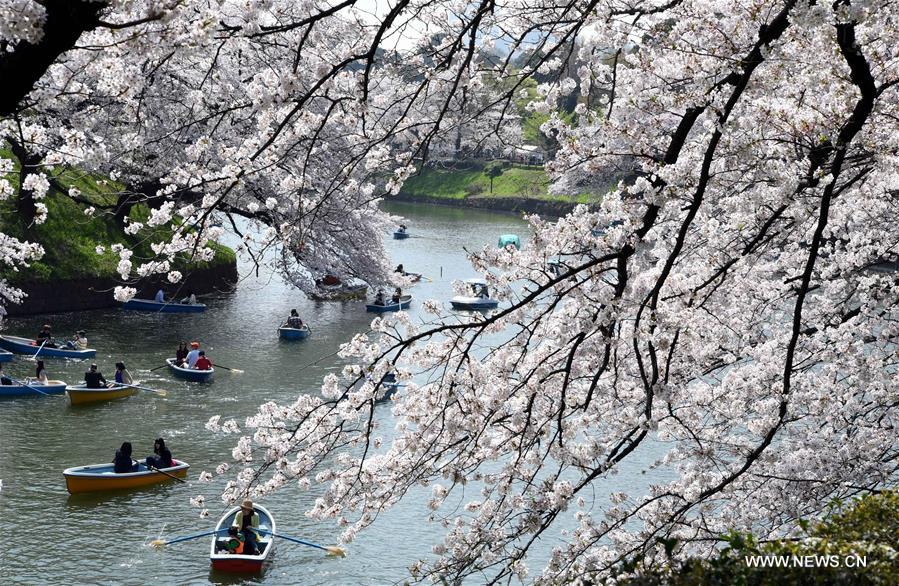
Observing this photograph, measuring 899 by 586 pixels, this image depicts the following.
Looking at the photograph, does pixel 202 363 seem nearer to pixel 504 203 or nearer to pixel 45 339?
pixel 45 339

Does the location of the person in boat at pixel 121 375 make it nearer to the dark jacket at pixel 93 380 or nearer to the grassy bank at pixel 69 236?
the dark jacket at pixel 93 380

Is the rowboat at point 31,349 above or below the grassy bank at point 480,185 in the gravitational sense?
below

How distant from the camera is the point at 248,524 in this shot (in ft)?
47.3

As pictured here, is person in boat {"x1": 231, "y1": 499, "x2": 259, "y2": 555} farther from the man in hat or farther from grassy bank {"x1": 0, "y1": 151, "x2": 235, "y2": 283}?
grassy bank {"x1": 0, "y1": 151, "x2": 235, "y2": 283}

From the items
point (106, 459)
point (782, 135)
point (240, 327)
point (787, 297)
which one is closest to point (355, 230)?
point (240, 327)

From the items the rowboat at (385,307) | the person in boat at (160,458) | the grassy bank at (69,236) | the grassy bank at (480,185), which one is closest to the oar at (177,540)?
the person in boat at (160,458)

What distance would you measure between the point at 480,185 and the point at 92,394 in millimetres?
55233

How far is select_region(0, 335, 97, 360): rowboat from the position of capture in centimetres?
2248

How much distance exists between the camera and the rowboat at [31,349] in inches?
885

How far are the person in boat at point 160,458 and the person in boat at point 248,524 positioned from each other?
225 centimetres

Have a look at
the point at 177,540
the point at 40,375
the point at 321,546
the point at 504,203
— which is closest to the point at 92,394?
the point at 40,375

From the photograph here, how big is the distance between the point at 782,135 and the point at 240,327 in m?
22.7

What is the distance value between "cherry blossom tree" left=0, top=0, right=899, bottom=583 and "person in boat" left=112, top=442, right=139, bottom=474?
26.1ft

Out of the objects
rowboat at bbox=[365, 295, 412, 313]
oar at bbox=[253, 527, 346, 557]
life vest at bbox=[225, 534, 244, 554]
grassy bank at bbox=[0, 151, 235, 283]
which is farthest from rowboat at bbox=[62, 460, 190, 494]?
rowboat at bbox=[365, 295, 412, 313]
